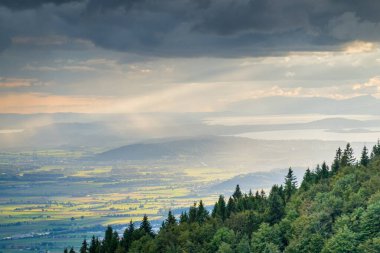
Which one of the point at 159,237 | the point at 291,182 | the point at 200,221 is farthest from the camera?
the point at 291,182

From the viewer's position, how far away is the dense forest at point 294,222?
4016 inches

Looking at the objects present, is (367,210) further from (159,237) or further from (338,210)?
(159,237)

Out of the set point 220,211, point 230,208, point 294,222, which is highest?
point 230,208

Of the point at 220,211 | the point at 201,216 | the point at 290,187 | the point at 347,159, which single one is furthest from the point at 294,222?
the point at 347,159

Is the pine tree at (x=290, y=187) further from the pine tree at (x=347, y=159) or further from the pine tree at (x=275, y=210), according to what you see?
the pine tree at (x=275, y=210)

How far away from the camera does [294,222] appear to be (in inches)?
4569

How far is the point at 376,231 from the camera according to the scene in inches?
3925

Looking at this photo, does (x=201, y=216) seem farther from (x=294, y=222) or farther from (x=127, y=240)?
(x=294, y=222)

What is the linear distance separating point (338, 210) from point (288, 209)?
59.3 ft

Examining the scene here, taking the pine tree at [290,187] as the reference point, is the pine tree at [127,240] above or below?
below

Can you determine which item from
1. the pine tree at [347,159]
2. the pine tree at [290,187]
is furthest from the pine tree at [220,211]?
the pine tree at [347,159]

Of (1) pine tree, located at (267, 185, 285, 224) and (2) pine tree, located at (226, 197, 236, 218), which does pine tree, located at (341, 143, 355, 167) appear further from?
(1) pine tree, located at (267, 185, 285, 224)

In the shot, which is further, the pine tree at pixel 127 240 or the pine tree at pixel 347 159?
the pine tree at pixel 347 159

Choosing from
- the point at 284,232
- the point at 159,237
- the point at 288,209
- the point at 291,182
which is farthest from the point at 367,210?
the point at 291,182
